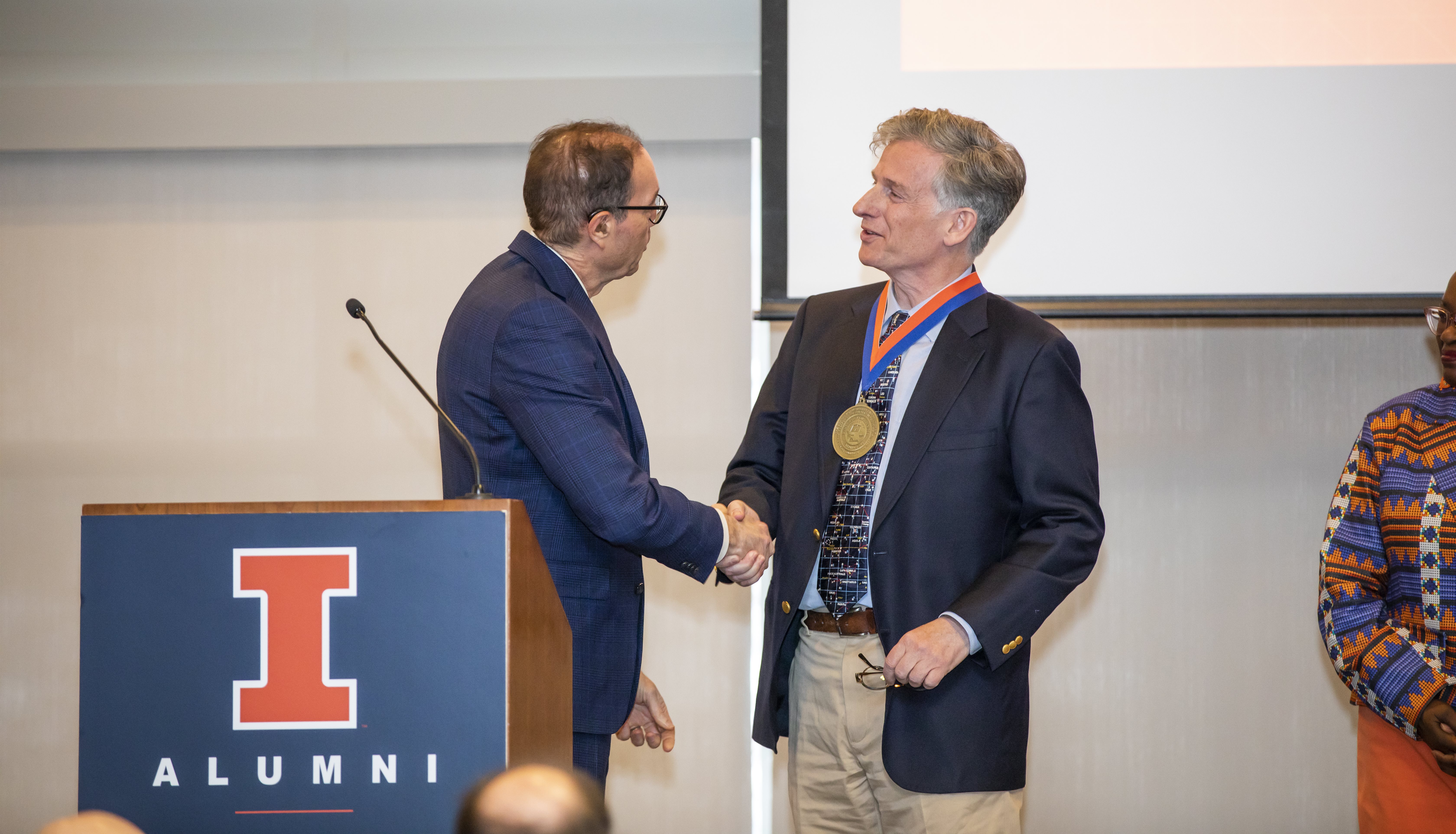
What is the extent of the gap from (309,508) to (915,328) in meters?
1.12

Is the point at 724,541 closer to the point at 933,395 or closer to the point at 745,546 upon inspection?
the point at 745,546

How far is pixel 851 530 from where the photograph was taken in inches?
75.7

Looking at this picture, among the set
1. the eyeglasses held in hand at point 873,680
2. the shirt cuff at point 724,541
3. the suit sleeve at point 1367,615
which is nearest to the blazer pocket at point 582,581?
the shirt cuff at point 724,541

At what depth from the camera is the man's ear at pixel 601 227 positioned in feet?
6.90

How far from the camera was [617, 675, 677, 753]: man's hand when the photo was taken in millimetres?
2225

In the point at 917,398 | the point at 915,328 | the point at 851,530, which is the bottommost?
the point at 851,530

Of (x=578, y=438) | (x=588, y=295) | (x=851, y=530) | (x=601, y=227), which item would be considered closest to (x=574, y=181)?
(x=601, y=227)

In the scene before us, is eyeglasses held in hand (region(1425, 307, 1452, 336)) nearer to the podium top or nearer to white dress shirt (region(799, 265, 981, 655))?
white dress shirt (region(799, 265, 981, 655))

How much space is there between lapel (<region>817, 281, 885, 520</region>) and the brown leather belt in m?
0.17

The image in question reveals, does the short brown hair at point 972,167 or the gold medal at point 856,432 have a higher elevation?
the short brown hair at point 972,167

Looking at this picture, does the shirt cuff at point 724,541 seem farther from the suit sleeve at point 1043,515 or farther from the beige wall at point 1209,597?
the beige wall at point 1209,597

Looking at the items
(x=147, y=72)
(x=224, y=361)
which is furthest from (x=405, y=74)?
(x=224, y=361)

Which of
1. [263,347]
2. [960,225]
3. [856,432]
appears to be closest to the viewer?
[856,432]

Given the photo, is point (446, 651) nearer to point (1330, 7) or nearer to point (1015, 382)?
point (1015, 382)
